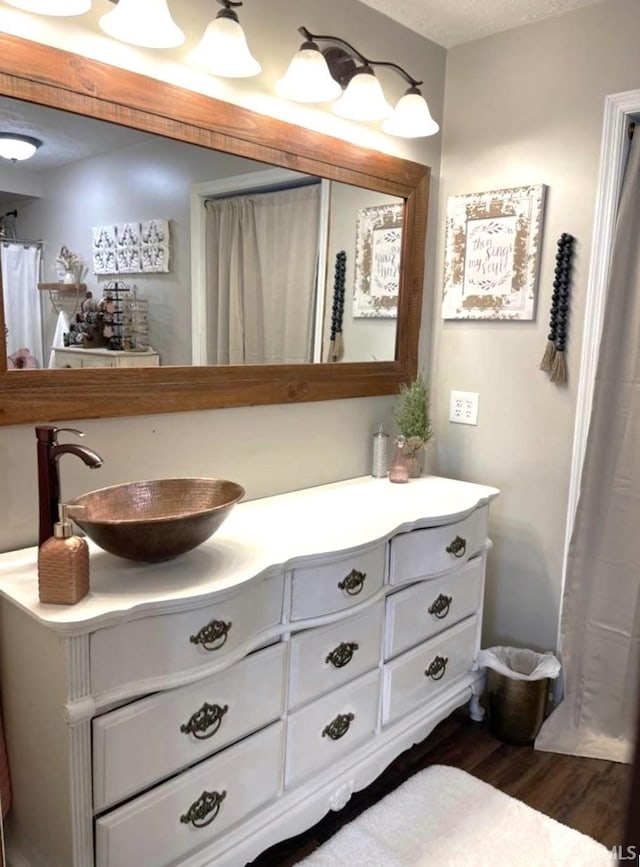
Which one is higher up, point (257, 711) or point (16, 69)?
point (16, 69)

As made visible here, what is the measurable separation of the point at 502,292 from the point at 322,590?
1.36m

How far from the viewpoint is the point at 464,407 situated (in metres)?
2.54

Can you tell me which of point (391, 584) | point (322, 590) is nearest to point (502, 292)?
point (391, 584)

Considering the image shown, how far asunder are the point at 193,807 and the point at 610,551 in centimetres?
155

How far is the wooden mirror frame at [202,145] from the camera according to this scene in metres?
1.46

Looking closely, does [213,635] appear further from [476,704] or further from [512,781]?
[476,704]

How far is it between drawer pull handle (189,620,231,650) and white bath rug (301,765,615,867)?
766 mm

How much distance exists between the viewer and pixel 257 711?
154cm

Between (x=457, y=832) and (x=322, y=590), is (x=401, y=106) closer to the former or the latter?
(x=322, y=590)

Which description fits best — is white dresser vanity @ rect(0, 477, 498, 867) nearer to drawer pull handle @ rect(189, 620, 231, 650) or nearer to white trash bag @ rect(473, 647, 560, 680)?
drawer pull handle @ rect(189, 620, 231, 650)

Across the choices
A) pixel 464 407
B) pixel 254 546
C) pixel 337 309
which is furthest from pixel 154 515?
pixel 464 407

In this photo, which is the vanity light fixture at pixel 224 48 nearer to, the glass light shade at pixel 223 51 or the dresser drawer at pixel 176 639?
the glass light shade at pixel 223 51

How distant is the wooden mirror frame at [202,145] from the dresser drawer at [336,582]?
590 millimetres

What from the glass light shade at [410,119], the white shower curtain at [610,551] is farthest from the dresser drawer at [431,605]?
the glass light shade at [410,119]
